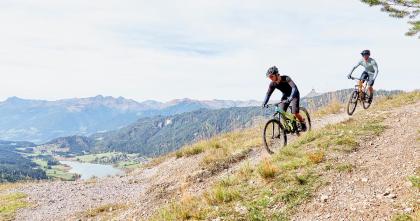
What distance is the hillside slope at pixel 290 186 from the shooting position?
8562 mm

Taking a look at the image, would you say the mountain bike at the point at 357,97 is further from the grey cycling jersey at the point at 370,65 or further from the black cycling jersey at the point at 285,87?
the black cycling jersey at the point at 285,87

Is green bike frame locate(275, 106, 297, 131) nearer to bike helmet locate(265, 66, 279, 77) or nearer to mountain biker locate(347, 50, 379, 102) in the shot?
bike helmet locate(265, 66, 279, 77)

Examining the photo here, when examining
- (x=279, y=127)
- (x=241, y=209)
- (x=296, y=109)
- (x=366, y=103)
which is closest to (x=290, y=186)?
(x=241, y=209)

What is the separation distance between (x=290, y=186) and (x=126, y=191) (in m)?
9.64

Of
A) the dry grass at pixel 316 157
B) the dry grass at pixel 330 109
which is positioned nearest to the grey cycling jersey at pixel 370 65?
the dry grass at pixel 330 109

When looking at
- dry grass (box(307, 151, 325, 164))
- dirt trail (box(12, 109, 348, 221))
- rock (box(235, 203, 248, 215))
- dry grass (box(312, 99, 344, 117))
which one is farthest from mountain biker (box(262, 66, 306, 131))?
dry grass (box(312, 99, 344, 117))

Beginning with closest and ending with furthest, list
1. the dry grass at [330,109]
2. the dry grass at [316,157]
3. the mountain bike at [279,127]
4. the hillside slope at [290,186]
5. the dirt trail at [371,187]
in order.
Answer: the dirt trail at [371,187], the hillside slope at [290,186], the dry grass at [316,157], the mountain bike at [279,127], the dry grass at [330,109]

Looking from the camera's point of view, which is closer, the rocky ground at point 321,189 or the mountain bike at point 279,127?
the rocky ground at point 321,189

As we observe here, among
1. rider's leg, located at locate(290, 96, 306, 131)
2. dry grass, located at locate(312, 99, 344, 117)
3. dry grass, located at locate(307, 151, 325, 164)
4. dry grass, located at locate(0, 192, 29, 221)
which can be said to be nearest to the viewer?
dry grass, located at locate(307, 151, 325, 164)

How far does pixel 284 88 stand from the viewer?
14148 mm

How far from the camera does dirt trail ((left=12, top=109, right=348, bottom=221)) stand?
13433 millimetres

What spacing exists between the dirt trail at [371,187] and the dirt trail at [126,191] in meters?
4.38

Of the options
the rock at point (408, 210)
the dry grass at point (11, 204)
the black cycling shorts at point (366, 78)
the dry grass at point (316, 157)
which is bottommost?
the dry grass at point (11, 204)

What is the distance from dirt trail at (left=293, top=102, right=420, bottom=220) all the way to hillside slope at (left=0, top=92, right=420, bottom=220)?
0.02 m
